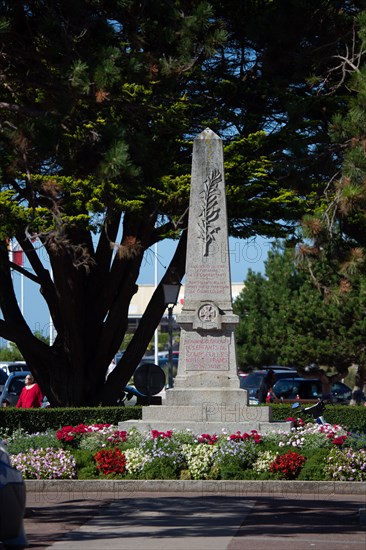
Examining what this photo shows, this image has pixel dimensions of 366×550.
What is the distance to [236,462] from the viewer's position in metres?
17.5

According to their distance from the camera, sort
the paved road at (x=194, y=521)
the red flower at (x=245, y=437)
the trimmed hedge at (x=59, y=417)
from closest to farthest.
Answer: the paved road at (x=194, y=521) < the red flower at (x=245, y=437) < the trimmed hedge at (x=59, y=417)

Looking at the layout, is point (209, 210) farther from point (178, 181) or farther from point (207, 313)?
point (178, 181)

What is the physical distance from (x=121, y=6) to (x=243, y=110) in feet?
43.6

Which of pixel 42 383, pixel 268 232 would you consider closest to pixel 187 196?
pixel 268 232

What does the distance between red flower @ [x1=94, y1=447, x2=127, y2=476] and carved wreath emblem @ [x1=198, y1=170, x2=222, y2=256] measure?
3.96 meters

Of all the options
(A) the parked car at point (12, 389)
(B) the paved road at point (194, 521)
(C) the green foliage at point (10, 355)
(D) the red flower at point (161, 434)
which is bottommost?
(B) the paved road at point (194, 521)

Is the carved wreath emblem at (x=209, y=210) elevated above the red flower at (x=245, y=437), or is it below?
above

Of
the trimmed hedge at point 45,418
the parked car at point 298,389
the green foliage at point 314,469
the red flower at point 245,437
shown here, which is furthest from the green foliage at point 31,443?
the parked car at point 298,389

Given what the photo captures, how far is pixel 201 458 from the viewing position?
17.6 m

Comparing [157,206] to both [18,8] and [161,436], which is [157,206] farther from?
[18,8]

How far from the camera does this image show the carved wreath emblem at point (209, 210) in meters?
20.2

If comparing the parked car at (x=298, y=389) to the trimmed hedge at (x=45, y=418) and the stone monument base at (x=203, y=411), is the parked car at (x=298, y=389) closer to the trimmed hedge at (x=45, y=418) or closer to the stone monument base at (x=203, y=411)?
the trimmed hedge at (x=45, y=418)

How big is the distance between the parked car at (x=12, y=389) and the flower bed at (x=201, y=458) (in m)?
17.4

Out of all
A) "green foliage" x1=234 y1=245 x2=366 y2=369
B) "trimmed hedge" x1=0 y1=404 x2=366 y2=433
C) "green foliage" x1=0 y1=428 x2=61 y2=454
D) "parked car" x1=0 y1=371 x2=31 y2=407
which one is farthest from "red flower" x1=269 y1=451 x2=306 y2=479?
"green foliage" x1=234 y1=245 x2=366 y2=369
